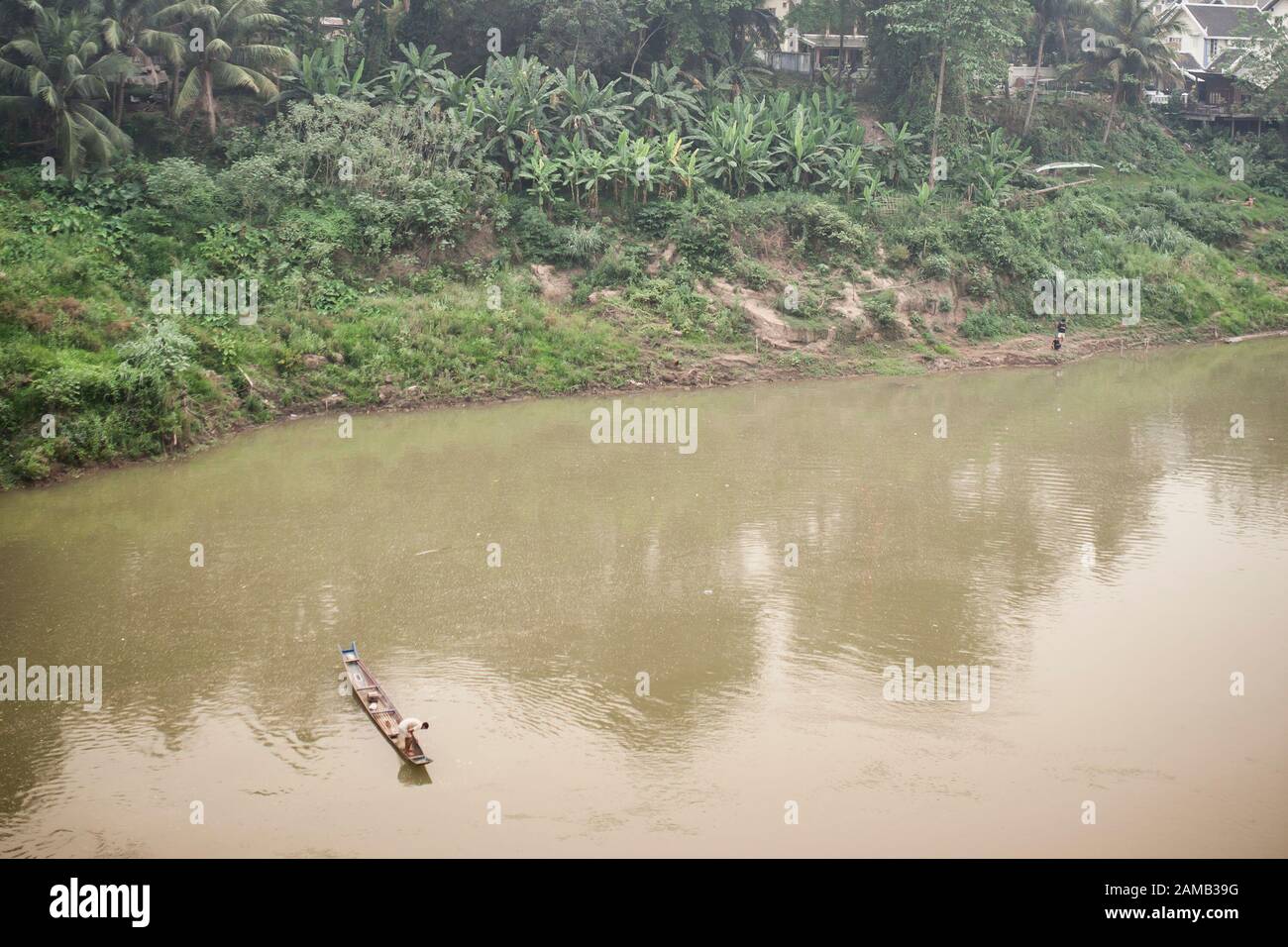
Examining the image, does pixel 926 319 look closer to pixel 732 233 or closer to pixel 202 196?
pixel 732 233

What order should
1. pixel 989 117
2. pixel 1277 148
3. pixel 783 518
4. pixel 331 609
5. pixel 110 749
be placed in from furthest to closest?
pixel 1277 148 → pixel 989 117 → pixel 783 518 → pixel 331 609 → pixel 110 749

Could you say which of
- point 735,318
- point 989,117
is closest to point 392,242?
point 735,318

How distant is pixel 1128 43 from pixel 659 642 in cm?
3049

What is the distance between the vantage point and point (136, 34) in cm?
2294

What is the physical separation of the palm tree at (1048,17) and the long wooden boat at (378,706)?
96.1 ft

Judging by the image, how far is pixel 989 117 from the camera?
3325 cm

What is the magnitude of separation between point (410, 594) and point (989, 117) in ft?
89.3

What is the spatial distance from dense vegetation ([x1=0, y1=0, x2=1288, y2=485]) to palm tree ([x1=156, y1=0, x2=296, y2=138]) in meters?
0.10

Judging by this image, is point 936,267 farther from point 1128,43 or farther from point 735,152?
point 1128,43

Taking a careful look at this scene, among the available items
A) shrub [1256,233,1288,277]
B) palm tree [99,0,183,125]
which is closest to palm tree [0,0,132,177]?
palm tree [99,0,183,125]

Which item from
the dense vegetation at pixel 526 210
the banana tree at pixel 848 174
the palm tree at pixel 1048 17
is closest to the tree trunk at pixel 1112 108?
the dense vegetation at pixel 526 210

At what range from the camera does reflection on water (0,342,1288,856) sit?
27.6ft

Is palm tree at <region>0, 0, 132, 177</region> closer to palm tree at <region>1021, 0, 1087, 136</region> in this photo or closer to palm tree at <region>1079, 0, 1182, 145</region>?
palm tree at <region>1021, 0, 1087, 136</region>

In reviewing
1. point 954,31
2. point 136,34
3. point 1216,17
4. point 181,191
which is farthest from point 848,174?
point 1216,17
